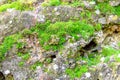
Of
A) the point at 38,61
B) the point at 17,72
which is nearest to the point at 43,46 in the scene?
the point at 38,61

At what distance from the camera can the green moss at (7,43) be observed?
415 inches

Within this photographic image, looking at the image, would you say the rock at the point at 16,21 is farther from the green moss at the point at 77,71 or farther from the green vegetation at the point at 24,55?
the green moss at the point at 77,71

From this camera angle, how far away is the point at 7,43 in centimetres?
1074

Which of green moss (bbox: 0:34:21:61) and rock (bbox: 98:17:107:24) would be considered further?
rock (bbox: 98:17:107:24)

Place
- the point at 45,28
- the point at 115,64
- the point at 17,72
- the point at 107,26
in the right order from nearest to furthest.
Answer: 1. the point at 115,64
2. the point at 17,72
3. the point at 45,28
4. the point at 107,26

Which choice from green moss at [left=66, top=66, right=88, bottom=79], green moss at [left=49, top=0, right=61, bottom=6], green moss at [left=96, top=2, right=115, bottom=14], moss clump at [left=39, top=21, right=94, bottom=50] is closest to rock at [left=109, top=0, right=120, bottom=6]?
green moss at [left=96, top=2, right=115, bottom=14]

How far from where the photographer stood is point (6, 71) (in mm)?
10133

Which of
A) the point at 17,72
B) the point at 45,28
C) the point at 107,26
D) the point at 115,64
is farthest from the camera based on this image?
the point at 107,26

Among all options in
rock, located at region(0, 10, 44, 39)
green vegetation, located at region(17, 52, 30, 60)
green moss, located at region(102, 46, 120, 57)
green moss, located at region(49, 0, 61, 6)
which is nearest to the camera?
green vegetation, located at region(17, 52, 30, 60)

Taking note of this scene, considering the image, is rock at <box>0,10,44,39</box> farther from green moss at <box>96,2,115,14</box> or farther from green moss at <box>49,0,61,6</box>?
green moss at <box>96,2,115,14</box>

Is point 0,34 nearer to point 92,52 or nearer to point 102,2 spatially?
point 92,52

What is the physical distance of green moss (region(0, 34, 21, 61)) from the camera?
10.5 meters

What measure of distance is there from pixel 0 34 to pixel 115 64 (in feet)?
15.1

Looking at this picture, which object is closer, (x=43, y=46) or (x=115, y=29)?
(x=43, y=46)
